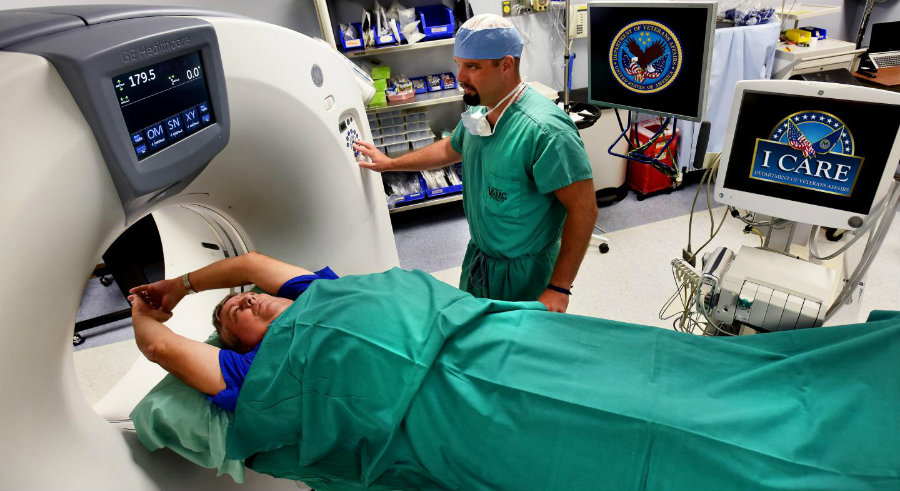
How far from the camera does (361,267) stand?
171 centimetres

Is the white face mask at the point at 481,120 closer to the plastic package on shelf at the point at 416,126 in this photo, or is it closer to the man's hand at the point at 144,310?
the man's hand at the point at 144,310

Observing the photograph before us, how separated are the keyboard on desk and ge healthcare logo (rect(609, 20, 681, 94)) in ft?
7.56

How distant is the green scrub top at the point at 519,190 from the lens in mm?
1537

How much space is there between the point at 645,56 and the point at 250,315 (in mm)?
1680

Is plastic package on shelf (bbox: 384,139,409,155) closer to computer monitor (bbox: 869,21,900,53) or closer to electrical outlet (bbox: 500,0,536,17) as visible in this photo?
electrical outlet (bbox: 500,0,536,17)

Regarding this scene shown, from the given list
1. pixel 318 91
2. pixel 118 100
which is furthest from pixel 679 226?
pixel 118 100

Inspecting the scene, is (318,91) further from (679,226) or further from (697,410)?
(679,226)

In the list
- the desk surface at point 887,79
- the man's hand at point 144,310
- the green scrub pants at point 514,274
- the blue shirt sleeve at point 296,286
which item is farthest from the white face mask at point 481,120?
the desk surface at point 887,79

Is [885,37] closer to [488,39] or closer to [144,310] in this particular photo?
[488,39]

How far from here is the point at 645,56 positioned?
2.06 m

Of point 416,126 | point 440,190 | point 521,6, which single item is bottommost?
point 440,190

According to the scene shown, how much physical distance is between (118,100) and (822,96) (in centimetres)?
147

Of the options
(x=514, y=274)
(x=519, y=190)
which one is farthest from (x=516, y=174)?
(x=514, y=274)

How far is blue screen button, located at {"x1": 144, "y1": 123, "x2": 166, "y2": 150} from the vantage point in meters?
0.93
